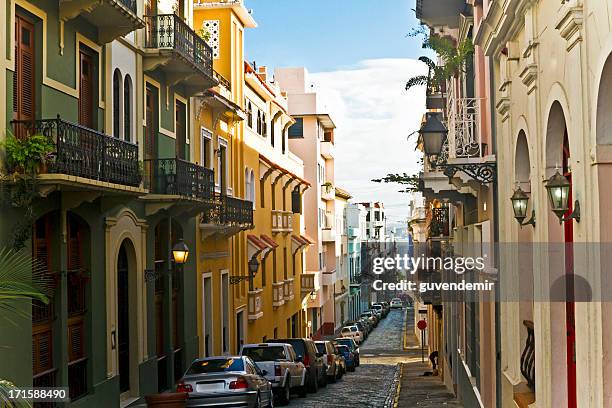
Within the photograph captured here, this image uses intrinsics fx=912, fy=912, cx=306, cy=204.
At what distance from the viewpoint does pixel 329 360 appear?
95.7 feet

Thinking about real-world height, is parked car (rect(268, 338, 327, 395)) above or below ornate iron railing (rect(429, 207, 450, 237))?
below

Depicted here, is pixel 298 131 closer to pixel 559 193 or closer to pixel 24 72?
pixel 24 72

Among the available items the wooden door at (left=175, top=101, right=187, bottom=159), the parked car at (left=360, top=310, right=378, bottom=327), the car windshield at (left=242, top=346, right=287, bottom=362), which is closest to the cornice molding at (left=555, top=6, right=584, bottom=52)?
the car windshield at (left=242, top=346, right=287, bottom=362)

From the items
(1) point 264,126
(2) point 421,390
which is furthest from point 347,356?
(2) point 421,390

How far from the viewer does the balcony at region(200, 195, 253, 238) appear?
80.4ft

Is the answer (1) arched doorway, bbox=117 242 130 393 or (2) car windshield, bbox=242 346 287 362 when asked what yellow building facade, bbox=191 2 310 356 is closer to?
(2) car windshield, bbox=242 346 287 362

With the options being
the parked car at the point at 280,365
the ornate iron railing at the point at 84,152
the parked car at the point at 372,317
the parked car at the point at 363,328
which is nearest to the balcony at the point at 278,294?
the parked car at the point at 280,365

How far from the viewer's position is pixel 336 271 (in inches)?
2525

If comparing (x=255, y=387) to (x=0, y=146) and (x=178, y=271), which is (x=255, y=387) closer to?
(x=178, y=271)

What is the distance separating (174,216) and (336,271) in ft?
141

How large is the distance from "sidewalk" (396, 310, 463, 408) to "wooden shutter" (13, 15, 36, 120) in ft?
37.8

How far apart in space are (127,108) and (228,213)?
733 cm

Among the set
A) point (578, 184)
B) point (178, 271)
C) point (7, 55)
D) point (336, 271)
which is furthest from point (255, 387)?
point (336, 271)

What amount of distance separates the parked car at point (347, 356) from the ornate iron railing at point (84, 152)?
22.1 metres
